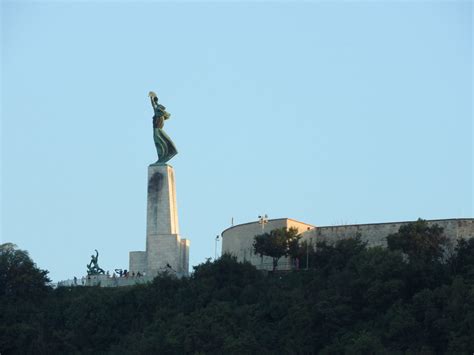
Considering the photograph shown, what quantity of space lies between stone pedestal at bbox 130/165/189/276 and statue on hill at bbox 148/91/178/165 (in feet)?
2.21

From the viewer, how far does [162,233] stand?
66.6 meters

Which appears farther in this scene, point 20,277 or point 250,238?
point 250,238

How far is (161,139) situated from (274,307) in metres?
12.0

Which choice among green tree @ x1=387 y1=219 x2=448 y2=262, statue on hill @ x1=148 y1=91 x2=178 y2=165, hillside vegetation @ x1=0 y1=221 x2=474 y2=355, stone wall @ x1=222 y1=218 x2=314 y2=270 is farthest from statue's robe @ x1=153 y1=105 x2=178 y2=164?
green tree @ x1=387 y1=219 x2=448 y2=262

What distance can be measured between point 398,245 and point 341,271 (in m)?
2.26

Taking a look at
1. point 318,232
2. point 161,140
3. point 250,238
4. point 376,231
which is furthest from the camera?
point 161,140

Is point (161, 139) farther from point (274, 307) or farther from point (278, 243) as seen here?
point (274, 307)

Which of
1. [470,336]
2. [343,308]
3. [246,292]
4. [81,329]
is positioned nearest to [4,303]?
[81,329]

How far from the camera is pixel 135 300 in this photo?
6250 cm

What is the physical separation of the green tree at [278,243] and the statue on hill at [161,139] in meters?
6.66

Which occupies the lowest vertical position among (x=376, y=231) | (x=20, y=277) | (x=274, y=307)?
(x=274, y=307)

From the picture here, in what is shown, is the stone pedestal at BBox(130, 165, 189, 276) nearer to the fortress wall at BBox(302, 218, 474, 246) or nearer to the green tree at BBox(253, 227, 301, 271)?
the green tree at BBox(253, 227, 301, 271)

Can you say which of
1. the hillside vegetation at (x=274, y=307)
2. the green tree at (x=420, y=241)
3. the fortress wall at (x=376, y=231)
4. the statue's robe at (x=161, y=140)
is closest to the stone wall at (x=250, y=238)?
the fortress wall at (x=376, y=231)

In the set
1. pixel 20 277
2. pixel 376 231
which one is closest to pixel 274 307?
pixel 376 231
